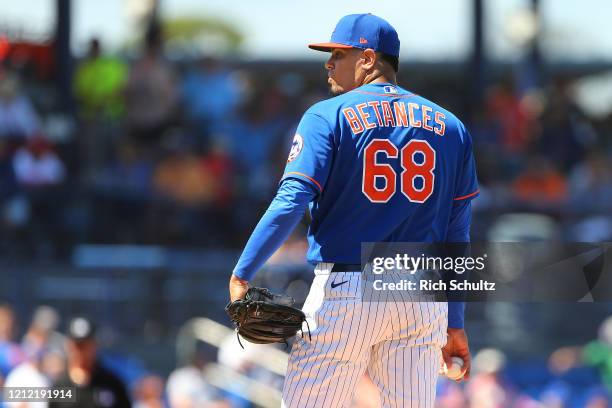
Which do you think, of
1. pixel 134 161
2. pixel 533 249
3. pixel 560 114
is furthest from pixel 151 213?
pixel 533 249

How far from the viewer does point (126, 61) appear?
13227mm

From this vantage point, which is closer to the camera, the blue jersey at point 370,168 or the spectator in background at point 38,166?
the blue jersey at point 370,168

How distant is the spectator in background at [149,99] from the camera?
1185 cm

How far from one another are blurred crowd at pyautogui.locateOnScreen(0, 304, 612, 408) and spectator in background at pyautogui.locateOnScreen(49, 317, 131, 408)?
1.42 metres

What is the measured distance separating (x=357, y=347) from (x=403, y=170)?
0.61m

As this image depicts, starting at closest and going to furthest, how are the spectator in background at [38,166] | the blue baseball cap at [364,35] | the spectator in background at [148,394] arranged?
the blue baseball cap at [364,35] < the spectator in background at [148,394] < the spectator in background at [38,166]

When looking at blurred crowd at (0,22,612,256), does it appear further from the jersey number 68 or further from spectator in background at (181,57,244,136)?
the jersey number 68

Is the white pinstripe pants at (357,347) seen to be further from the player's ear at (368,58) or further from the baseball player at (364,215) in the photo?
the player's ear at (368,58)

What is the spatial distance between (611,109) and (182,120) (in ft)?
19.9

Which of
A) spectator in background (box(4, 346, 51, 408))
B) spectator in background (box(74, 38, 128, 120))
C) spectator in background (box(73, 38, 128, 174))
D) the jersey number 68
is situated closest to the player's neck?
the jersey number 68

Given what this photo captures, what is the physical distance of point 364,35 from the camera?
4.08m

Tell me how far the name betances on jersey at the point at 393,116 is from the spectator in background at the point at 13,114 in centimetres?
758

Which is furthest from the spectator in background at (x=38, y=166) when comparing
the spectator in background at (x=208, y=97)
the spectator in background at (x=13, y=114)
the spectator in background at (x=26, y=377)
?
the spectator in background at (x=26, y=377)

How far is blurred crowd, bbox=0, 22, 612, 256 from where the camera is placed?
1095 centimetres
